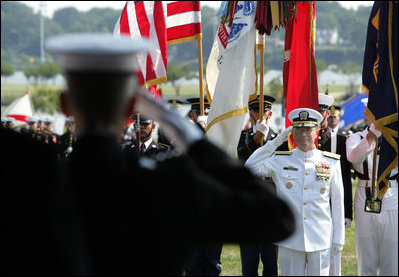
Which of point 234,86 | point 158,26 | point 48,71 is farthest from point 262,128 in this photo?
point 48,71

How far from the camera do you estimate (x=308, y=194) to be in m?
5.32

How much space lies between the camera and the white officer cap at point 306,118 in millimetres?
5430

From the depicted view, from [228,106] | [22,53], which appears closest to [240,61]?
[228,106]

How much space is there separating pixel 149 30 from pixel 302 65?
74.3 inches

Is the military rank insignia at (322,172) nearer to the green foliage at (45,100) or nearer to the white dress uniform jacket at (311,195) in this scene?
the white dress uniform jacket at (311,195)

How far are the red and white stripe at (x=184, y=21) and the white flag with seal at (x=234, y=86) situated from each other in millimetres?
932

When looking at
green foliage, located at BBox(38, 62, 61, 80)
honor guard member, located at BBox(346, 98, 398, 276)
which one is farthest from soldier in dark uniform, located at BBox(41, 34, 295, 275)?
green foliage, located at BBox(38, 62, 61, 80)

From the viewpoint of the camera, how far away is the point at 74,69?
202cm

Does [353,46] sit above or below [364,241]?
above

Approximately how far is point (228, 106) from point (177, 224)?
3.56 m

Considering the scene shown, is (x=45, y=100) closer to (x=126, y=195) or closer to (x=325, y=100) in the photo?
(x=325, y=100)

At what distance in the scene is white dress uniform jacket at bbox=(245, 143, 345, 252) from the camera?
5254 millimetres

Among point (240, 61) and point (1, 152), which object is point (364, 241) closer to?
point (240, 61)

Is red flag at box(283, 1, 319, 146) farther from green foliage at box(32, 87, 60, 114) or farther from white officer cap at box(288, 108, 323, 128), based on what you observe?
green foliage at box(32, 87, 60, 114)
